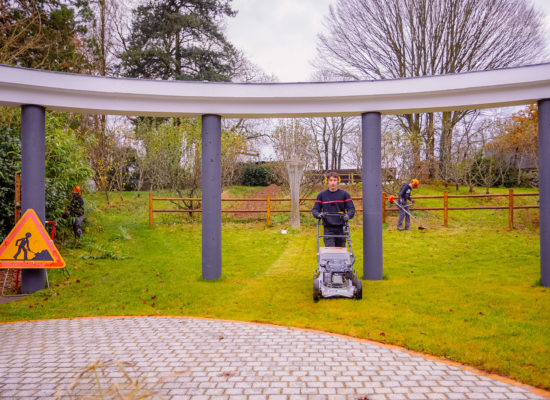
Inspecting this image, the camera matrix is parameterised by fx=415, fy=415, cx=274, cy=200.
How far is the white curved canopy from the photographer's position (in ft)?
21.6

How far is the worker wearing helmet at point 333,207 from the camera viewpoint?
671 cm

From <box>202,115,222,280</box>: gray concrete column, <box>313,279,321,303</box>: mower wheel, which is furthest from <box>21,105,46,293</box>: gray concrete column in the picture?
<box>313,279,321,303</box>: mower wheel

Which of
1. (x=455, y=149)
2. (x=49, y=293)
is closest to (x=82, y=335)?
(x=49, y=293)

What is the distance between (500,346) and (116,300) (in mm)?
5359

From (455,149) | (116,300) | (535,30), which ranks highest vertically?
(535,30)

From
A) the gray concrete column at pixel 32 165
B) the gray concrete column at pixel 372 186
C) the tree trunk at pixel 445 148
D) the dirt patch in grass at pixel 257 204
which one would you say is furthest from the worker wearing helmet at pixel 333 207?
the tree trunk at pixel 445 148

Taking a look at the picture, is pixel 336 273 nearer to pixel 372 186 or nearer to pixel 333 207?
pixel 333 207

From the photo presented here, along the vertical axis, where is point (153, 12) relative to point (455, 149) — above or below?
above

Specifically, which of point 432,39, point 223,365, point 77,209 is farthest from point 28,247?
point 432,39

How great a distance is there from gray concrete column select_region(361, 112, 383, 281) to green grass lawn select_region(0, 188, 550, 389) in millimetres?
612

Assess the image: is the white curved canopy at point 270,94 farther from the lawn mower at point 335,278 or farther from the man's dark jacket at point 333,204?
the lawn mower at point 335,278

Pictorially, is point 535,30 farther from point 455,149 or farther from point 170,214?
point 170,214

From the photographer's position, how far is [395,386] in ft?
11.2

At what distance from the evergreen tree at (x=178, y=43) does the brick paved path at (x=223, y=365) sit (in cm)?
1960
